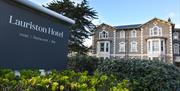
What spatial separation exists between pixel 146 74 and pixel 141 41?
33704 millimetres

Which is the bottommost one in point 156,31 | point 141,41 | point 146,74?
point 146,74

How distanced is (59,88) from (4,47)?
108 cm

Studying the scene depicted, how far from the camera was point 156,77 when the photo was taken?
4668mm

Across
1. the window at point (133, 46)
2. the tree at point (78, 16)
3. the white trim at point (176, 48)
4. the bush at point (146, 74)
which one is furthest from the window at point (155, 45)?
the bush at point (146, 74)

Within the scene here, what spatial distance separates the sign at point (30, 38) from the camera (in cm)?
249

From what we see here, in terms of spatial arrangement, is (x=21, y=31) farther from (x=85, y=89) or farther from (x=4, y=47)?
(x=85, y=89)

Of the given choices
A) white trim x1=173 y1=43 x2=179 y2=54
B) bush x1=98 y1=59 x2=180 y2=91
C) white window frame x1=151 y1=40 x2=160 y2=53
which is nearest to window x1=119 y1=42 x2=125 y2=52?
white window frame x1=151 y1=40 x2=160 y2=53

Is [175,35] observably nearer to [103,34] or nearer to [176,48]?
[176,48]

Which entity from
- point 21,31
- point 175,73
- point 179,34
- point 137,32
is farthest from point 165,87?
point 179,34

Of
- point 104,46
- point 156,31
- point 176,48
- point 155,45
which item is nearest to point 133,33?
point 156,31

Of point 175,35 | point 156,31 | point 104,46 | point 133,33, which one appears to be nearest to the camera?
point 156,31

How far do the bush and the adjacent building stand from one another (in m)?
30.0

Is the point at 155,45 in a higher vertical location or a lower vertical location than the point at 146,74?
higher

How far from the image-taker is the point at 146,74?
477cm
